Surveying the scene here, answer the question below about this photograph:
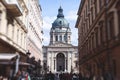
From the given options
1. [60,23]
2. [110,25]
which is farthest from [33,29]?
[60,23]

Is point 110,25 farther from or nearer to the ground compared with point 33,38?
nearer to the ground

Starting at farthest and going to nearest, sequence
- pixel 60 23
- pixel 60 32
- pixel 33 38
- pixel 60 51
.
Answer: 1. pixel 60 23
2. pixel 60 32
3. pixel 60 51
4. pixel 33 38

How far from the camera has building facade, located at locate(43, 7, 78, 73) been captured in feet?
451

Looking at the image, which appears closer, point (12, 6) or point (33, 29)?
point (12, 6)

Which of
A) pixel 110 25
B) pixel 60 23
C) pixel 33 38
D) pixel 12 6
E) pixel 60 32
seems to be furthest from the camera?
pixel 60 23

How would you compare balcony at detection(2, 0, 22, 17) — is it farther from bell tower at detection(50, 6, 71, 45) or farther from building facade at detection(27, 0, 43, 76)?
bell tower at detection(50, 6, 71, 45)

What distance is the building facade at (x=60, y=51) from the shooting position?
5413 inches

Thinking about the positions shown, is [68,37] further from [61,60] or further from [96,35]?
[96,35]

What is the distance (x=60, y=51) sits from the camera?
138500 millimetres

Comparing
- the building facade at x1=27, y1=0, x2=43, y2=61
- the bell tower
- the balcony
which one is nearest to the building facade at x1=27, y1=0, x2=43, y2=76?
the building facade at x1=27, y1=0, x2=43, y2=61

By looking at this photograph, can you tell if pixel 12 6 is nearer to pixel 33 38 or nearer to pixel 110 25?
pixel 110 25

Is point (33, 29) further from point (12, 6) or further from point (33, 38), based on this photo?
point (12, 6)

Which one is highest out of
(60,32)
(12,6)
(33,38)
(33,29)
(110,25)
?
(60,32)

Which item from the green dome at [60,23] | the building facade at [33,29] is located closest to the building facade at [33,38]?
the building facade at [33,29]
